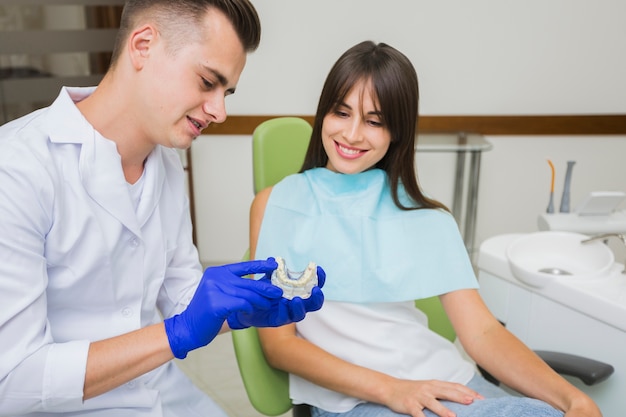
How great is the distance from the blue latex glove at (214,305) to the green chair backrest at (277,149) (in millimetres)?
648

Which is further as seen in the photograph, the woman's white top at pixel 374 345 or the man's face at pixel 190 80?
the woman's white top at pixel 374 345

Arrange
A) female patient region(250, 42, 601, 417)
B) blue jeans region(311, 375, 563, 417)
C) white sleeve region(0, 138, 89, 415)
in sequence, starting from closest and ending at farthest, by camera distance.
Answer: white sleeve region(0, 138, 89, 415)
blue jeans region(311, 375, 563, 417)
female patient region(250, 42, 601, 417)

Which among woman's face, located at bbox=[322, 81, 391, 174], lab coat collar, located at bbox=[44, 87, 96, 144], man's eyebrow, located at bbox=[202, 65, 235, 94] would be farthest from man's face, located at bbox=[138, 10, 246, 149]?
woman's face, located at bbox=[322, 81, 391, 174]

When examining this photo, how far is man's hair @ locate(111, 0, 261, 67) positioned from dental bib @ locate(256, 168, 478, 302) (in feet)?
1.63

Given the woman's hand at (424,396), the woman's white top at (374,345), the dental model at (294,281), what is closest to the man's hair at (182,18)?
the dental model at (294,281)

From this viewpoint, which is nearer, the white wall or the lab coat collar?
the lab coat collar

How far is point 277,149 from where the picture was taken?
163cm

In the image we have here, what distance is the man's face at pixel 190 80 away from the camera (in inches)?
40.1

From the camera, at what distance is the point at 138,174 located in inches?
46.5

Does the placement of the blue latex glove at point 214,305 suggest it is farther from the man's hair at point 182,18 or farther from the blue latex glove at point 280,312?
the man's hair at point 182,18

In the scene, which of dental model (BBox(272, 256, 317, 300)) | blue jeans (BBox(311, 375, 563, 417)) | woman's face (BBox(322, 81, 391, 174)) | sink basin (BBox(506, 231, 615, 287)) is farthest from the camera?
sink basin (BBox(506, 231, 615, 287))

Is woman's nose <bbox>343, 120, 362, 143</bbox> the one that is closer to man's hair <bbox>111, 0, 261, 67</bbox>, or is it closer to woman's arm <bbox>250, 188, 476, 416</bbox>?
man's hair <bbox>111, 0, 261, 67</bbox>

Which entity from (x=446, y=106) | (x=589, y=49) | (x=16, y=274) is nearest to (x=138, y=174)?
(x=16, y=274)

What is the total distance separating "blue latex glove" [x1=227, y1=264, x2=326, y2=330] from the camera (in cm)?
101
